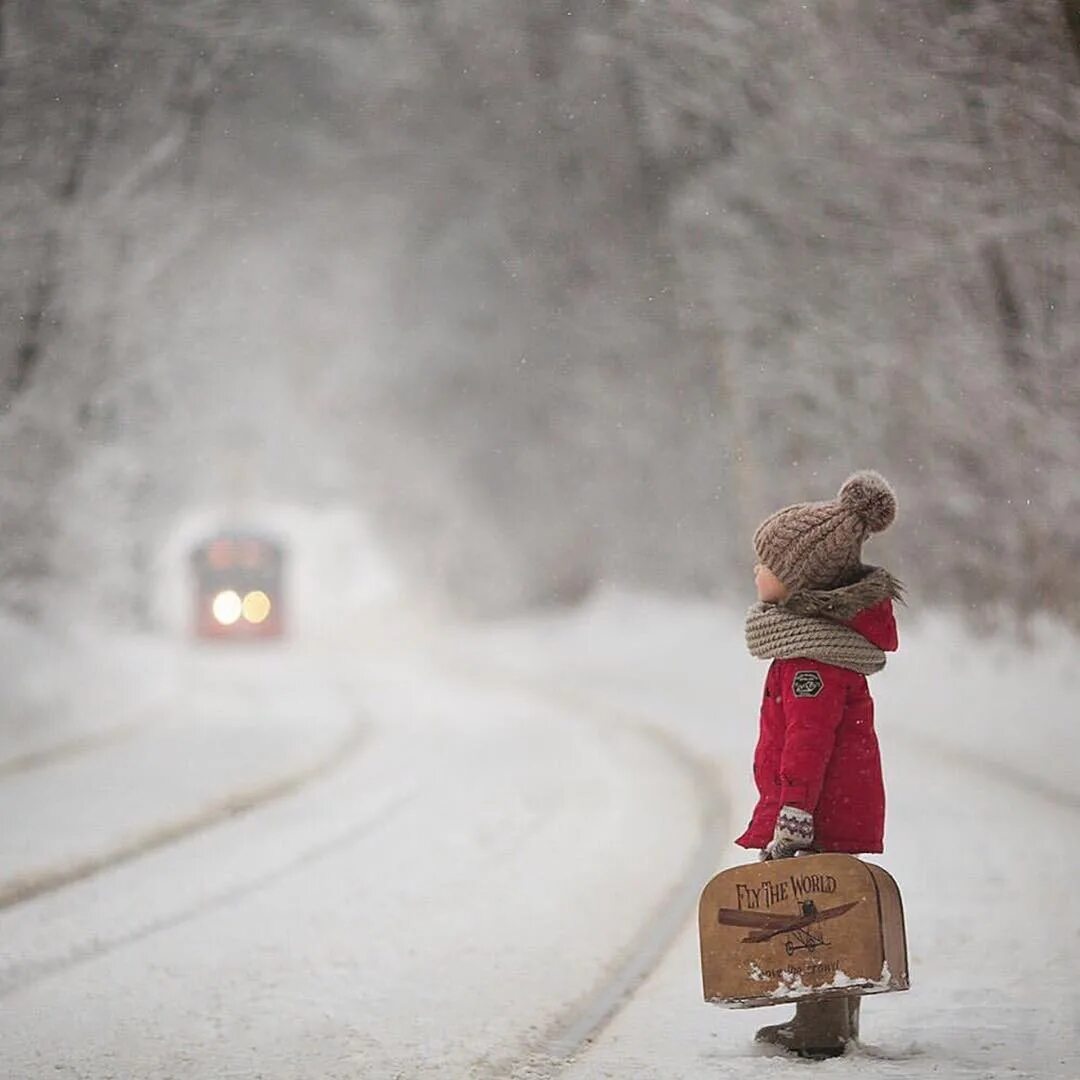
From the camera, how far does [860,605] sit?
203 inches

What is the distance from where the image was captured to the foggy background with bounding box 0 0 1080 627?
1623 centimetres

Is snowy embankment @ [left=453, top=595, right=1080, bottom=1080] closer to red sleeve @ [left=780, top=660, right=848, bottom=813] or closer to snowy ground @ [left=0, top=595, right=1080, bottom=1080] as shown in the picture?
snowy ground @ [left=0, top=595, right=1080, bottom=1080]

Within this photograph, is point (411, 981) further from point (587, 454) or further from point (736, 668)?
point (587, 454)

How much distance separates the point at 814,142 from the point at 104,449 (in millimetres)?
13810

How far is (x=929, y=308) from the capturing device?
17891mm

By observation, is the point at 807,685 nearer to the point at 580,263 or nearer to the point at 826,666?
the point at 826,666

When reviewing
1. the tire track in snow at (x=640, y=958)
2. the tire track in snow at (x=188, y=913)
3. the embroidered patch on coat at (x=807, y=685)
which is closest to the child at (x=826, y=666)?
the embroidered patch on coat at (x=807, y=685)

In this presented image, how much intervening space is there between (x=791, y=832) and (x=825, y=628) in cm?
64

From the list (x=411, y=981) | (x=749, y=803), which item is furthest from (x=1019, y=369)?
(x=411, y=981)

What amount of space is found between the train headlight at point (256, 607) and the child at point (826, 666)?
4038cm

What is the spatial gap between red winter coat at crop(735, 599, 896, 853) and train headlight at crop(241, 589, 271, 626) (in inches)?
1591

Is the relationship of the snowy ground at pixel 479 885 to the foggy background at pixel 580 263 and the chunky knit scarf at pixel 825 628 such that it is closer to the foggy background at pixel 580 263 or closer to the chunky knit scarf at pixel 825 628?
the chunky knit scarf at pixel 825 628

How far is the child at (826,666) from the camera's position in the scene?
511 centimetres

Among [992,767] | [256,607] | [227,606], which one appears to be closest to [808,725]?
[992,767]
